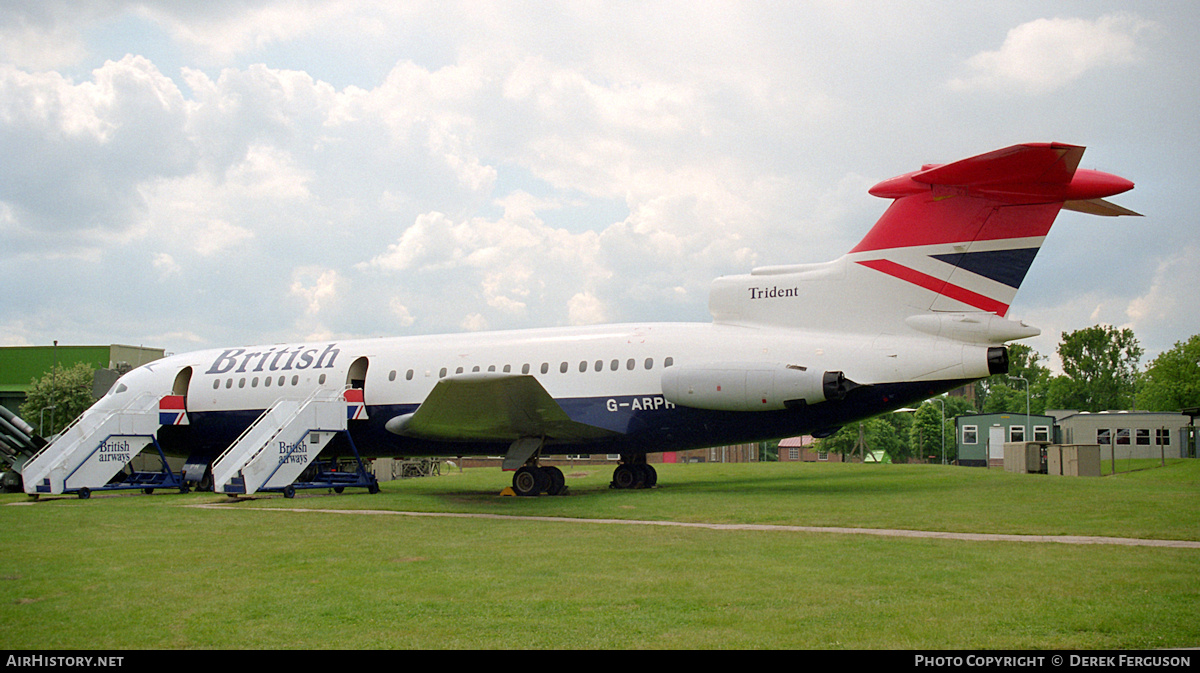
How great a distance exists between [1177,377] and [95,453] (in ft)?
269

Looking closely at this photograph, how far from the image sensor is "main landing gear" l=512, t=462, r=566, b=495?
739 inches

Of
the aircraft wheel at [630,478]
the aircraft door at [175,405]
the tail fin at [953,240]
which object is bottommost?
the aircraft wheel at [630,478]

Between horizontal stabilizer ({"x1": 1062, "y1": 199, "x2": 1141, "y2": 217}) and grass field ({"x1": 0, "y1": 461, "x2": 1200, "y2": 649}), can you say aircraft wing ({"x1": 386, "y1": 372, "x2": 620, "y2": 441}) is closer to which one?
grass field ({"x1": 0, "y1": 461, "x2": 1200, "y2": 649})

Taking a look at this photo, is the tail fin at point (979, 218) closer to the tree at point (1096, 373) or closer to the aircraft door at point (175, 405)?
the aircraft door at point (175, 405)

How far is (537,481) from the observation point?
18.9 metres

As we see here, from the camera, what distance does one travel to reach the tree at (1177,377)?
7275 cm

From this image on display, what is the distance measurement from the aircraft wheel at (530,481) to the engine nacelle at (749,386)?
354 cm

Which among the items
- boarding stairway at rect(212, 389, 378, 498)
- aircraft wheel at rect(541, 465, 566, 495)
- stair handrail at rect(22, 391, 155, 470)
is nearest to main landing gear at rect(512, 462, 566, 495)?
aircraft wheel at rect(541, 465, 566, 495)

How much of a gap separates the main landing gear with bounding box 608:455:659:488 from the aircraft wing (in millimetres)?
2699

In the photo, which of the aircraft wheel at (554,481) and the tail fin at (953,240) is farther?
the aircraft wheel at (554,481)

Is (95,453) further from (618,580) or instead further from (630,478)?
(618,580)

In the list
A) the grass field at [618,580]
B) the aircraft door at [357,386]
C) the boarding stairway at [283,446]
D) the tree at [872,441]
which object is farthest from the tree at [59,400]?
the tree at [872,441]

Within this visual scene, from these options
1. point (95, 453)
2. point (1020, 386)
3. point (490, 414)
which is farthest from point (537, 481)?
point (1020, 386)
